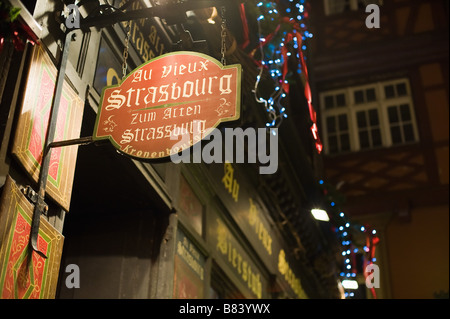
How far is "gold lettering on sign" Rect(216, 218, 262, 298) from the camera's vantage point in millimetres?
7332

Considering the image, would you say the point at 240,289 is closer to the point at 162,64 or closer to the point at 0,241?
the point at 162,64

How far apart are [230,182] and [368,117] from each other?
10305 mm

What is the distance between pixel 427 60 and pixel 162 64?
45.9ft

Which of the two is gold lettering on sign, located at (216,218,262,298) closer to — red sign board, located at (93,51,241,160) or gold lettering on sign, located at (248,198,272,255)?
gold lettering on sign, located at (248,198,272,255)

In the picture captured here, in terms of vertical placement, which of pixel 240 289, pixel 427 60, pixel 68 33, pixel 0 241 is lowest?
pixel 0 241

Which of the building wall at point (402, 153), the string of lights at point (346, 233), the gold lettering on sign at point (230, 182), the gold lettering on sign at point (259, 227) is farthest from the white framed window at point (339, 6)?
the gold lettering on sign at point (230, 182)

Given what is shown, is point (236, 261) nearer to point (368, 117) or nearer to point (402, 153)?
point (402, 153)

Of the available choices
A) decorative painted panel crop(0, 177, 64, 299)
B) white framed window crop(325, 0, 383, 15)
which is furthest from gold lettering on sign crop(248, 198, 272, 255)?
white framed window crop(325, 0, 383, 15)

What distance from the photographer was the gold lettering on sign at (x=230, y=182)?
767 centimetres

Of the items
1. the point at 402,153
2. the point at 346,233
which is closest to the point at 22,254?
the point at 346,233

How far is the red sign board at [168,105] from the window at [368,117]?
43.3 feet

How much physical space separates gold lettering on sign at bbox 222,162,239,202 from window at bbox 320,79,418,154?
940cm
